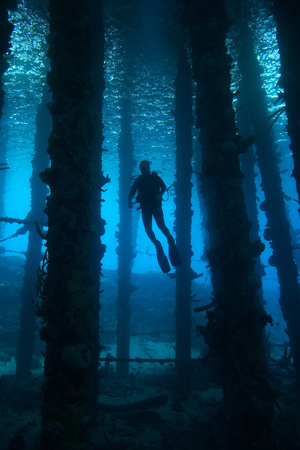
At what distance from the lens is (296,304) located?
28.2 ft

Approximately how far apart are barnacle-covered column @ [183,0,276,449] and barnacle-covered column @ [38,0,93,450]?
1.98m

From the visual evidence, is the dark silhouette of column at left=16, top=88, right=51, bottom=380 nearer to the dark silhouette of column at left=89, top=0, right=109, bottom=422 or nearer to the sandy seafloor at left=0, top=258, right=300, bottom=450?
the sandy seafloor at left=0, top=258, right=300, bottom=450

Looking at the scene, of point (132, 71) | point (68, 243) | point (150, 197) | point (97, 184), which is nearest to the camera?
point (68, 243)

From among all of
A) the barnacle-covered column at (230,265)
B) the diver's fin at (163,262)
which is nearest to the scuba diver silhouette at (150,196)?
the diver's fin at (163,262)

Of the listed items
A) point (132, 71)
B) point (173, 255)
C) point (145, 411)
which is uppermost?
point (132, 71)

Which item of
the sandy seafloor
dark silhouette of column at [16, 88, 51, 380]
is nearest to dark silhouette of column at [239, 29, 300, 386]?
the sandy seafloor

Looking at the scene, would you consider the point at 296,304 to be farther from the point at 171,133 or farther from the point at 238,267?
the point at 171,133

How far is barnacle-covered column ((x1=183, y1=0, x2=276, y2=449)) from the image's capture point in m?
3.36

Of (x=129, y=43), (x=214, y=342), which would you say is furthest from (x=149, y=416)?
(x=129, y=43)

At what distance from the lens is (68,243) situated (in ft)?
10.6

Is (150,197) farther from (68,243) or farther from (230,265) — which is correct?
(68,243)

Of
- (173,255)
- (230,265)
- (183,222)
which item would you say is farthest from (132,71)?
(230,265)

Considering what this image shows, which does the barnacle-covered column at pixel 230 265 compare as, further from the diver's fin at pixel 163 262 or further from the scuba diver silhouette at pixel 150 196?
the scuba diver silhouette at pixel 150 196

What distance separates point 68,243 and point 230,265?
96.9 inches
